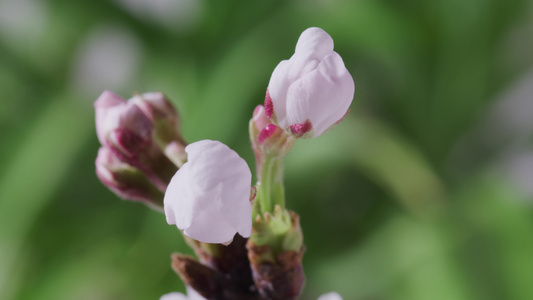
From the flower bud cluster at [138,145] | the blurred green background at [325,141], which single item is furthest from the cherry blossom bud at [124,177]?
the blurred green background at [325,141]

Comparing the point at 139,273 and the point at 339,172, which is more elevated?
the point at 339,172

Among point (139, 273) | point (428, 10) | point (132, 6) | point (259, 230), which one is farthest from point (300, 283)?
point (132, 6)

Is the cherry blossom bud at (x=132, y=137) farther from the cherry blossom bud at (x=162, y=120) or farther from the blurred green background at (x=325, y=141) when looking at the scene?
the blurred green background at (x=325, y=141)

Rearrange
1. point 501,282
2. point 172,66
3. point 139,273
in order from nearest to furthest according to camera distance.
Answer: point 501,282, point 139,273, point 172,66

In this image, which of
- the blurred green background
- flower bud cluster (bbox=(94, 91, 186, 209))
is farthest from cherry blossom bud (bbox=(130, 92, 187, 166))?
the blurred green background

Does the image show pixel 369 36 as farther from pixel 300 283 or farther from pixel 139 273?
pixel 300 283

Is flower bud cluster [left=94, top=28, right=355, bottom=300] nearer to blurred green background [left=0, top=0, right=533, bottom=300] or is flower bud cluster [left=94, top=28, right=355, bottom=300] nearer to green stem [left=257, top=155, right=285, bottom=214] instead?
green stem [left=257, top=155, right=285, bottom=214]

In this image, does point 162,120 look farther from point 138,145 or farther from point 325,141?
point 325,141
